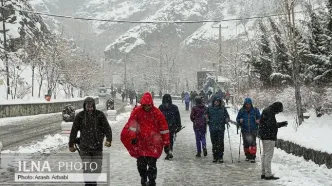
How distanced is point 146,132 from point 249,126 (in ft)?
17.8

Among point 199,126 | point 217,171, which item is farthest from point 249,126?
point 217,171

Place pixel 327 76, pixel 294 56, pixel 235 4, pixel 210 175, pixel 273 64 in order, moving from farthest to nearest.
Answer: pixel 235 4 < pixel 273 64 < pixel 327 76 < pixel 294 56 < pixel 210 175

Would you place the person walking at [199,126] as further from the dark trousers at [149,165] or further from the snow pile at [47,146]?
the dark trousers at [149,165]

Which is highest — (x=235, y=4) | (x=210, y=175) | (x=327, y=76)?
(x=235, y=4)

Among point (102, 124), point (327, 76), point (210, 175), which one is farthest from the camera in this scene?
point (327, 76)

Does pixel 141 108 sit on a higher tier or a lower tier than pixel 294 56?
lower

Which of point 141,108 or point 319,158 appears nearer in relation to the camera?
point 141,108

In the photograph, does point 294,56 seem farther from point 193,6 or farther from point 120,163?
point 193,6

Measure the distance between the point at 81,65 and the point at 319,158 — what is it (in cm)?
6241

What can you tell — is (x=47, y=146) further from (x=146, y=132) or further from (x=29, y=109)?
(x=29, y=109)

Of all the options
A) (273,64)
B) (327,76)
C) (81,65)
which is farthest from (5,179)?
(81,65)

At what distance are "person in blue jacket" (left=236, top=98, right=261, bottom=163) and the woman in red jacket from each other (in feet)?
16.5

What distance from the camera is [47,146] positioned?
1470 centimetres

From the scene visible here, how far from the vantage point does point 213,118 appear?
38.6ft
